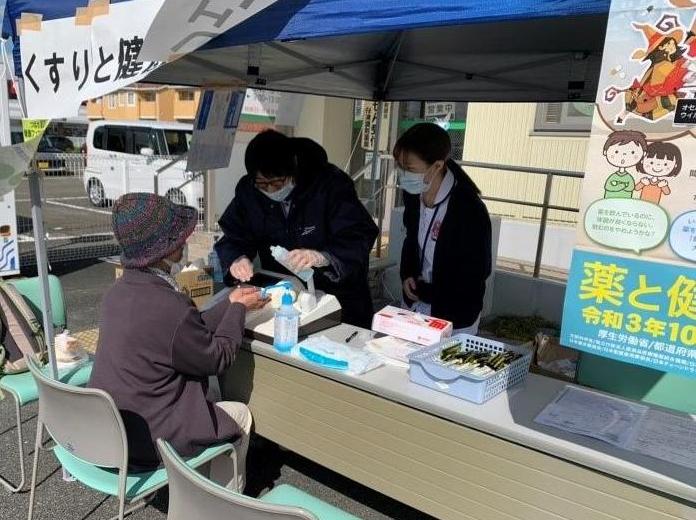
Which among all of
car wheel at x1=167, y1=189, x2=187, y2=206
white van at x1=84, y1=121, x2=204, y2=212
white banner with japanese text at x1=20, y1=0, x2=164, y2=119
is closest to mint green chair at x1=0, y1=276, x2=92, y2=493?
white banner with japanese text at x1=20, y1=0, x2=164, y2=119

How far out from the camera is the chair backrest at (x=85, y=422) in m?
1.59

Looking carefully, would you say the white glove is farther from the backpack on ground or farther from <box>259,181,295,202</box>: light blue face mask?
the backpack on ground

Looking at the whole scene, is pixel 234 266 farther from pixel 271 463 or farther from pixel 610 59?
pixel 610 59

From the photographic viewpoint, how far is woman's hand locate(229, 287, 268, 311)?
2.08 meters

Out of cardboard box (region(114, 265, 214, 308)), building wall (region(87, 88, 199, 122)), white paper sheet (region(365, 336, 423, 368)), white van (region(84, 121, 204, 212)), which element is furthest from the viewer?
building wall (region(87, 88, 199, 122))

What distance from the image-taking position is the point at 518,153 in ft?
23.0

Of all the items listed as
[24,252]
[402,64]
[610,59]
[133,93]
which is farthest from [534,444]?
[133,93]

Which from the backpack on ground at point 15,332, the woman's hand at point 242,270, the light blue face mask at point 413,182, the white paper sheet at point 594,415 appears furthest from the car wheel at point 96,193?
the white paper sheet at point 594,415

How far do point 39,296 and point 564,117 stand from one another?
19.7 ft

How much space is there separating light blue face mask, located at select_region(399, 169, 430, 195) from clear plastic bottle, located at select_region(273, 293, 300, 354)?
81 centimetres

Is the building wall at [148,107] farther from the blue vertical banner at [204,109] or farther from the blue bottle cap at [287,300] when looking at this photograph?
the blue bottle cap at [287,300]

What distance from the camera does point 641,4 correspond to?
45.6 inches

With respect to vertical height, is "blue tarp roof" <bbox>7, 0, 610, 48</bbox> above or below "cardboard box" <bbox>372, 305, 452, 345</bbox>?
above

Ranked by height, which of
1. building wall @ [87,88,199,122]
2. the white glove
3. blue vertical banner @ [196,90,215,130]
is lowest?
the white glove
